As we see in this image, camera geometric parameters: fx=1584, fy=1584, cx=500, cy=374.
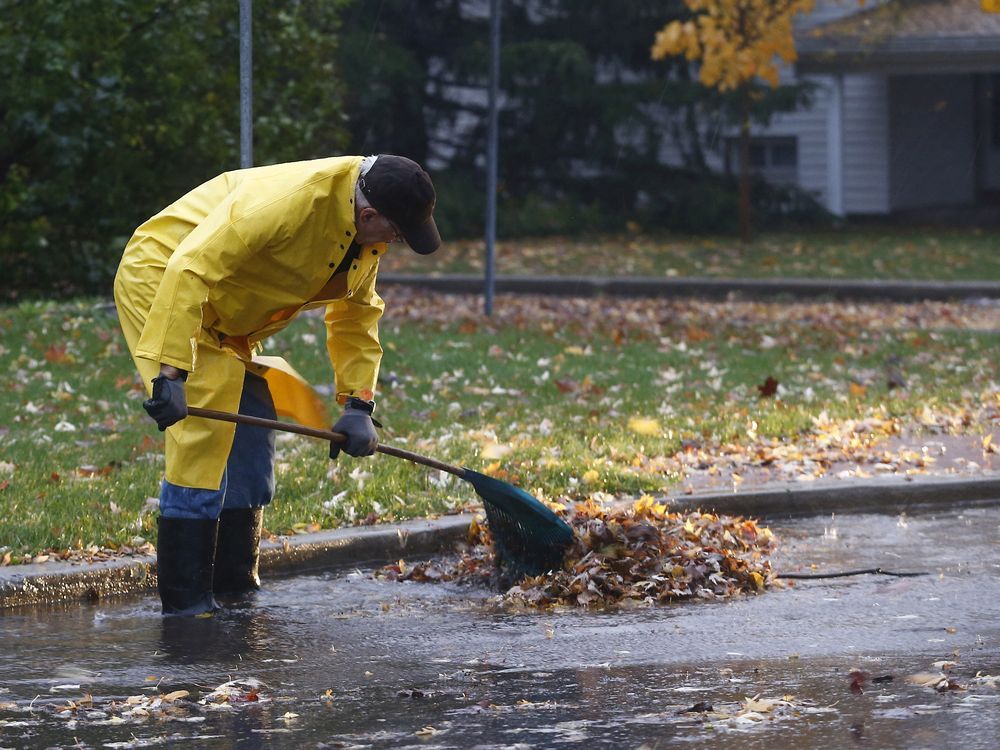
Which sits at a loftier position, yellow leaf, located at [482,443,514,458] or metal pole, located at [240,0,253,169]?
metal pole, located at [240,0,253,169]

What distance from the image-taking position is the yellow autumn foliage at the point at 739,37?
62.5 feet

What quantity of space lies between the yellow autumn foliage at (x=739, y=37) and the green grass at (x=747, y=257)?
7.33ft

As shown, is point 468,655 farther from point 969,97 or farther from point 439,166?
point 969,97

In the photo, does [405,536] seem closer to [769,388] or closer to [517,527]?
[517,527]

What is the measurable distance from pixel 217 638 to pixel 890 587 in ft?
7.91

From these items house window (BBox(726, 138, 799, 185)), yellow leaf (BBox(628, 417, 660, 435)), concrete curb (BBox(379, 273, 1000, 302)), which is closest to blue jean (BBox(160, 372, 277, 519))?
yellow leaf (BBox(628, 417, 660, 435))

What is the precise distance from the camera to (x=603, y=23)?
938 inches

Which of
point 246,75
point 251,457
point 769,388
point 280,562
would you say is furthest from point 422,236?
point 769,388

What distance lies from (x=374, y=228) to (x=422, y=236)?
0.52 ft

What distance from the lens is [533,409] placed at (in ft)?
30.0

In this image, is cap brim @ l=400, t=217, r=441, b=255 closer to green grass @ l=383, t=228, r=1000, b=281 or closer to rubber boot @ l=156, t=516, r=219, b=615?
A: rubber boot @ l=156, t=516, r=219, b=615

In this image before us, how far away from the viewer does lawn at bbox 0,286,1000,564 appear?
6.93 metres

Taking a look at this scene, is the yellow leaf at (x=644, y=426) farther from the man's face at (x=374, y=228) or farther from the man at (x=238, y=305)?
the man's face at (x=374, y=228)

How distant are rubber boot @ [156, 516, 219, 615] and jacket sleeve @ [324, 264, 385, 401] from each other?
705 millimetres
